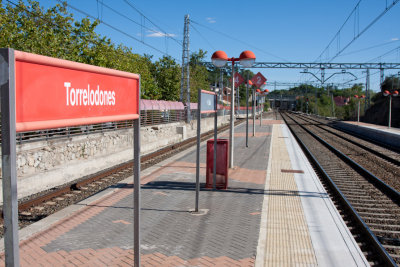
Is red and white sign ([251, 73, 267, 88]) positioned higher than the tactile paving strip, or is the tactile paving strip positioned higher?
red and white sign ([251, 73, 267, 88])

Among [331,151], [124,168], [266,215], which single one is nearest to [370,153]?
[331,151]

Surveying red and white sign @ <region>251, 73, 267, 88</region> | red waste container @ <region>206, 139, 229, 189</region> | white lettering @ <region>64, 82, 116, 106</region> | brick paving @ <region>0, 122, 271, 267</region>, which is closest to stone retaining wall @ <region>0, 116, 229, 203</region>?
brick paving @ <region>0, 122, 271, 267</region>

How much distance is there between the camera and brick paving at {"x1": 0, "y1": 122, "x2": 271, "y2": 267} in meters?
4.99

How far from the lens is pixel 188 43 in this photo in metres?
30.5

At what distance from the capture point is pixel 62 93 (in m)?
2.54

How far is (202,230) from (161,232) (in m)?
0.69

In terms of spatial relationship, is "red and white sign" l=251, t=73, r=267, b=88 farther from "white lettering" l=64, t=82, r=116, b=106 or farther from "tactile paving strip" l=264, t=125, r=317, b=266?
"white lettering" l=64, t=82, r=116, b=106

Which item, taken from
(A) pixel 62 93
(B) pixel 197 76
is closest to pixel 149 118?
(A) pixel 62 93

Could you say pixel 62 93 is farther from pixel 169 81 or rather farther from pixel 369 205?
pixel 169 81

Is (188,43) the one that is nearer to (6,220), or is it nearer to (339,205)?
(339,205)

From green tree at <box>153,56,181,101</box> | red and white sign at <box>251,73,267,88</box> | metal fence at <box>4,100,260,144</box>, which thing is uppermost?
green tree at <box>153,56,181,101</box>

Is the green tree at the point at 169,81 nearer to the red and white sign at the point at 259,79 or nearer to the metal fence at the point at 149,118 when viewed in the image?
the metal fence at the point at 149,118

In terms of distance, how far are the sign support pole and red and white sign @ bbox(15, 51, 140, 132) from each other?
0.07 meters

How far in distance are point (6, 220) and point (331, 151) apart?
1913cm
